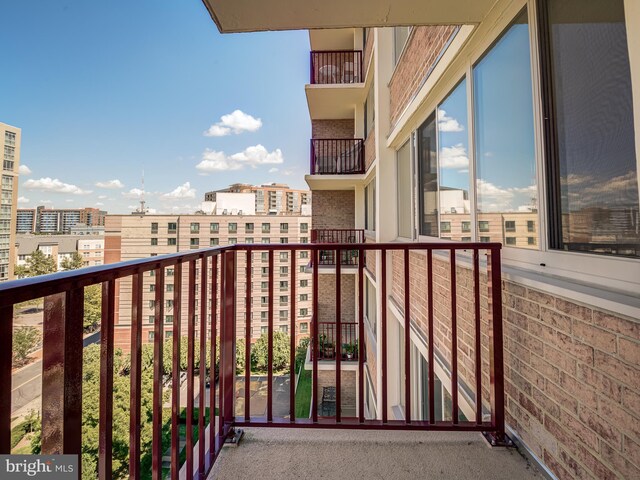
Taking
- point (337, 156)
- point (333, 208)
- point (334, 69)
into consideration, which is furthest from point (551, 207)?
point (333, 208)

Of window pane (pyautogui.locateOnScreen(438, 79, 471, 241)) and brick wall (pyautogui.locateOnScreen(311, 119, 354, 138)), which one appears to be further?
brick wall (pyautogui.locateOnScreen(311, 119, 354, 138))

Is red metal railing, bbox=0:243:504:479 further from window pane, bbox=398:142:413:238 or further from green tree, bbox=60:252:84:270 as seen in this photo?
window pane, bbox=398:142:413:238

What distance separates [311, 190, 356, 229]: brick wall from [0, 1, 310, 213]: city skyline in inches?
379

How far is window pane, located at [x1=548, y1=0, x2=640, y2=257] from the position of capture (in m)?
0.94

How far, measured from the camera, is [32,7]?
887 inches

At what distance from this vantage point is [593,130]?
1.05 metres

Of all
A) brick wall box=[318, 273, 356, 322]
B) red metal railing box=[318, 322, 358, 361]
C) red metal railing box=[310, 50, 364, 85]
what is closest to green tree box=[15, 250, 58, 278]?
red metal railing box=[318, 322, 358, 361]

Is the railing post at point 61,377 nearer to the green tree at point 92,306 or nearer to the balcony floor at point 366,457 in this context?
the green tree at point 92,306

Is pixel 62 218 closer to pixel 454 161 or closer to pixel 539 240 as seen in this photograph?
pixel 454 161

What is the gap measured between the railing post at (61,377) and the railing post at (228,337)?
0.86 meters

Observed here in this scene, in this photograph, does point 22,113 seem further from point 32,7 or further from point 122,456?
point 122,456

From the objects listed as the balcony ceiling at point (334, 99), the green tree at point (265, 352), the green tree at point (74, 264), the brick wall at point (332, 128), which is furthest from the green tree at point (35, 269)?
the green tree at point (265, 352)

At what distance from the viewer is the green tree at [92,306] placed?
2.64ft

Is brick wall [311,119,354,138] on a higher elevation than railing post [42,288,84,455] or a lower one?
higher
